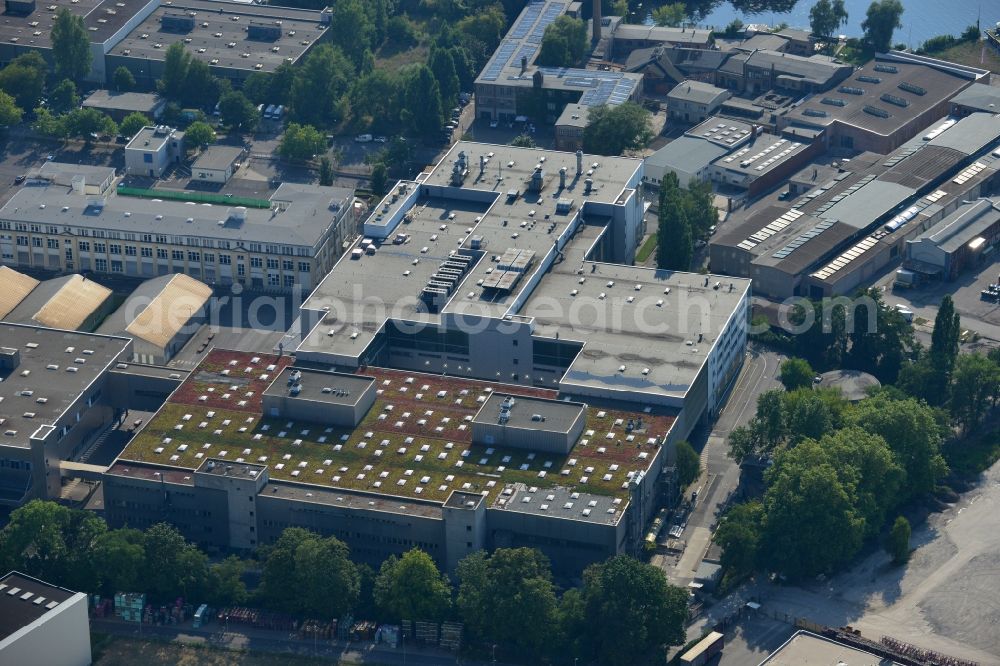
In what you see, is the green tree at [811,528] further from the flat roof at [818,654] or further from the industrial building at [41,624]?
the industrial building at [41,624]

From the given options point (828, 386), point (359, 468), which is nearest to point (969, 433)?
point (828, 386)

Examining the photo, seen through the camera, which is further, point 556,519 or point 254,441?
point 254,441

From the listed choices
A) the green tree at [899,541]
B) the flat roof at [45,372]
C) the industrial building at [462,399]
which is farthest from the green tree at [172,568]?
the green tree at [899,541]

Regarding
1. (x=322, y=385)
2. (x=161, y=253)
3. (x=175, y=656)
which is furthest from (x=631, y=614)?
(x=161, y=253)

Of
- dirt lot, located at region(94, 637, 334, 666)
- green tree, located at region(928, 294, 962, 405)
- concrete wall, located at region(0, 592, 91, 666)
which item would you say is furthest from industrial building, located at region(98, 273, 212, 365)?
green tree, located at region(928, 294, 962, 405)

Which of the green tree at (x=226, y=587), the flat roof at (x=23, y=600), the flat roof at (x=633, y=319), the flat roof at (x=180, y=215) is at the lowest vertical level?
the green tree at (x=226, y=587)

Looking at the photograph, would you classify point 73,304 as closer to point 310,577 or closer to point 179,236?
point 179,236

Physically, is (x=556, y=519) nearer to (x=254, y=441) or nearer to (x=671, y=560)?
(x=671, y=560)
